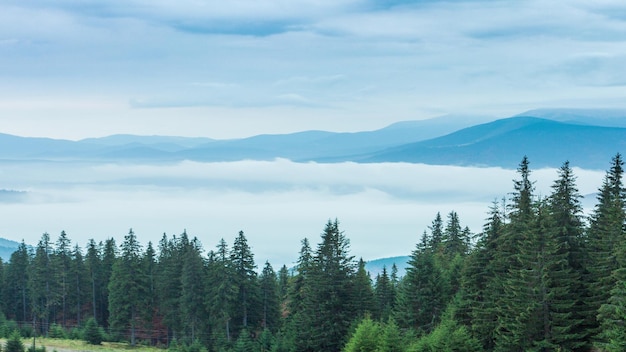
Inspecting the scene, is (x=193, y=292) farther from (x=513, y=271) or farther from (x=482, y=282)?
(x=513, y=271)

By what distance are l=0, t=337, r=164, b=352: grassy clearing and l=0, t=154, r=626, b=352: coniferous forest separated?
1.83 m

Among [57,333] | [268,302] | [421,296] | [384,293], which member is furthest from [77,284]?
[421,296]

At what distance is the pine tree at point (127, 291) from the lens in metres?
93.3

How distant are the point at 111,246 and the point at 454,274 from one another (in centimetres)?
5550

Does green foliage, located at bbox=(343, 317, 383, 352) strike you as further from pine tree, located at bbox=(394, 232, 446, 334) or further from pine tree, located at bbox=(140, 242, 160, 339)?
pine tree, located at bbox=(140, 242, 160, 339)

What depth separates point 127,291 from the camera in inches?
3693

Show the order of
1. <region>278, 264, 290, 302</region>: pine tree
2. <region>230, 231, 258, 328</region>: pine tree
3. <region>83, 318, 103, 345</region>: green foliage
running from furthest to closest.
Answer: <region>278, 264, 290, 302</region>: pine tree → <region>230, 231, 258, 328</region>: pine tree → <region>83, 318, 103, 345</region>: green foliage

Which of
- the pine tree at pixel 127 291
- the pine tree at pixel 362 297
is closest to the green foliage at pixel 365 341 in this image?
the pine tree at pixel 362 297

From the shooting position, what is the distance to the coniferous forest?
169 feet

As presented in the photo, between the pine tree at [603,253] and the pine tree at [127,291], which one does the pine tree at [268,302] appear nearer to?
the pine tree at [127,291]

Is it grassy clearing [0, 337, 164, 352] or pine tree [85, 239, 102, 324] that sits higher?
pine tree [85, 239, 102, 324]

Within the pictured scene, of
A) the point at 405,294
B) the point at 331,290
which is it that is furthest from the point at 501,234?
the point at 331,290

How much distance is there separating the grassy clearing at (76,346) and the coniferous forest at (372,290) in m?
1.83

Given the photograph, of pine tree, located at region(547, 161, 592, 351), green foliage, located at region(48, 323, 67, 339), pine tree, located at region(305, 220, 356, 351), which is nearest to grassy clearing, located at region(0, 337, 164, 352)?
green foliage, located at region(48, 323, 67, 339)
